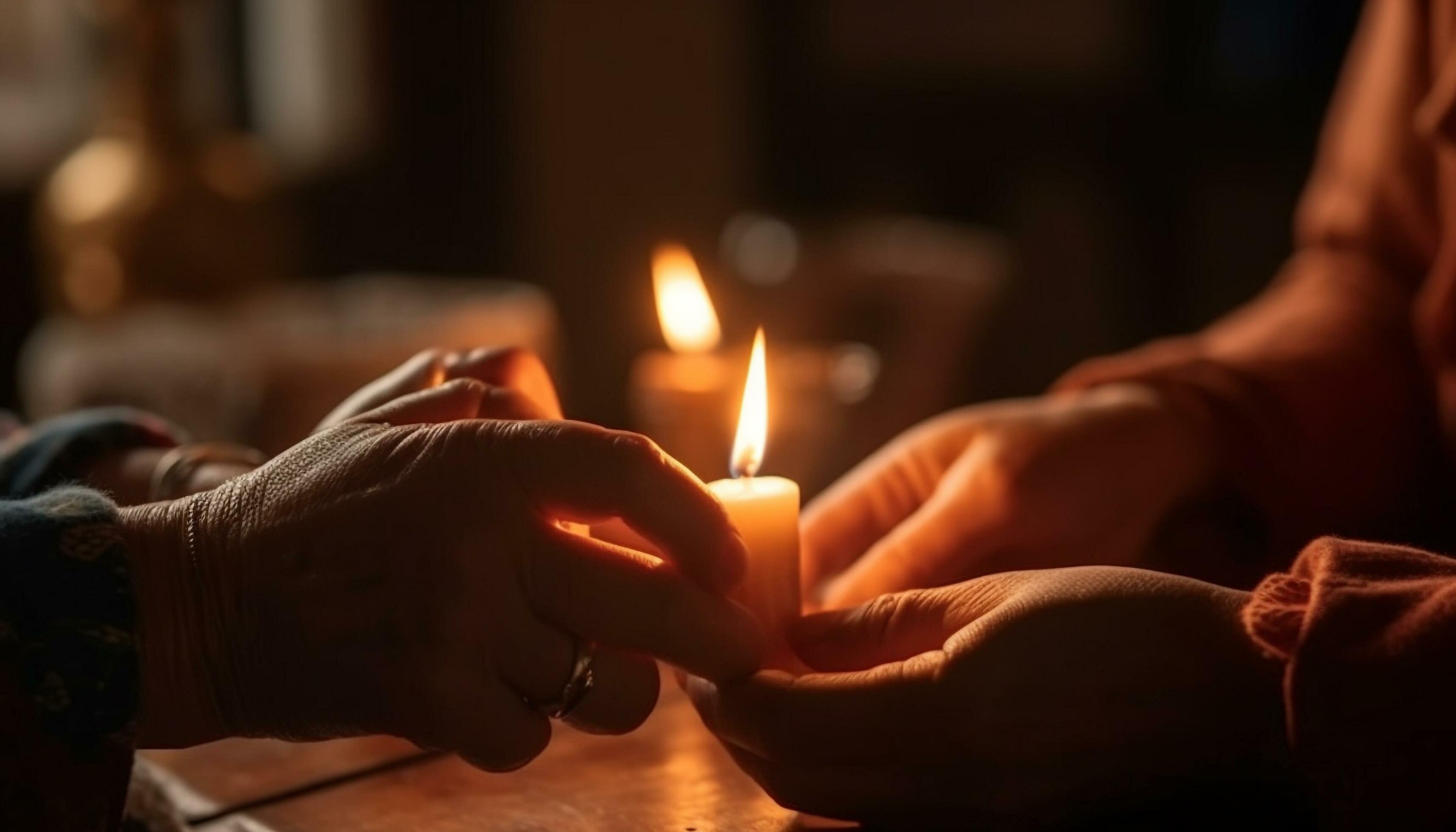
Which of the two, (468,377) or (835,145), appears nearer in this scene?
(468,377)

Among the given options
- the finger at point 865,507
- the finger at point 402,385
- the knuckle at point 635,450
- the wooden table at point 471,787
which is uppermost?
the knuckle at point 635,450

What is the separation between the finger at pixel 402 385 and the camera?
0.81m

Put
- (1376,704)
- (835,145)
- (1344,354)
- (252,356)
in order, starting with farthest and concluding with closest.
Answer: (835,145) → (252,356) → (1344,354) → (1376,704)

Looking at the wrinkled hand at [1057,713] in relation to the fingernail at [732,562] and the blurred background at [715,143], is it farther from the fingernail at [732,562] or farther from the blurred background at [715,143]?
the blurred background at [715,143]

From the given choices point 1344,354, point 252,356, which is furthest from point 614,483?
point 252,356

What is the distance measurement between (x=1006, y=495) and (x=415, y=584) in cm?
41

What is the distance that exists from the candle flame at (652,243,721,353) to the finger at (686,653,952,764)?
1.42ft

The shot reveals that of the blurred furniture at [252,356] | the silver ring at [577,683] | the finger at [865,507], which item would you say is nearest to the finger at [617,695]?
the silver ring at [577,683]

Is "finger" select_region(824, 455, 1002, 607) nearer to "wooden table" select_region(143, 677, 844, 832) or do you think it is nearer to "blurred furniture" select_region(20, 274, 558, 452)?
"wooden table" select_region(143, 677, 844, 832)

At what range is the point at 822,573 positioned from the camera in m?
0.96

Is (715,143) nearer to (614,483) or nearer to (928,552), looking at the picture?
(928,552)

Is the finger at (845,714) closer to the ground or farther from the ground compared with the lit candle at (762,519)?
closer to the ground

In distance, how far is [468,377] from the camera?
0.81 meters

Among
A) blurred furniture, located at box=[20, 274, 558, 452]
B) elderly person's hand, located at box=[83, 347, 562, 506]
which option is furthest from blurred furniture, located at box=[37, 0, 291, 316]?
elderly person's hand, located at box=[83, 347, 562, 506]
